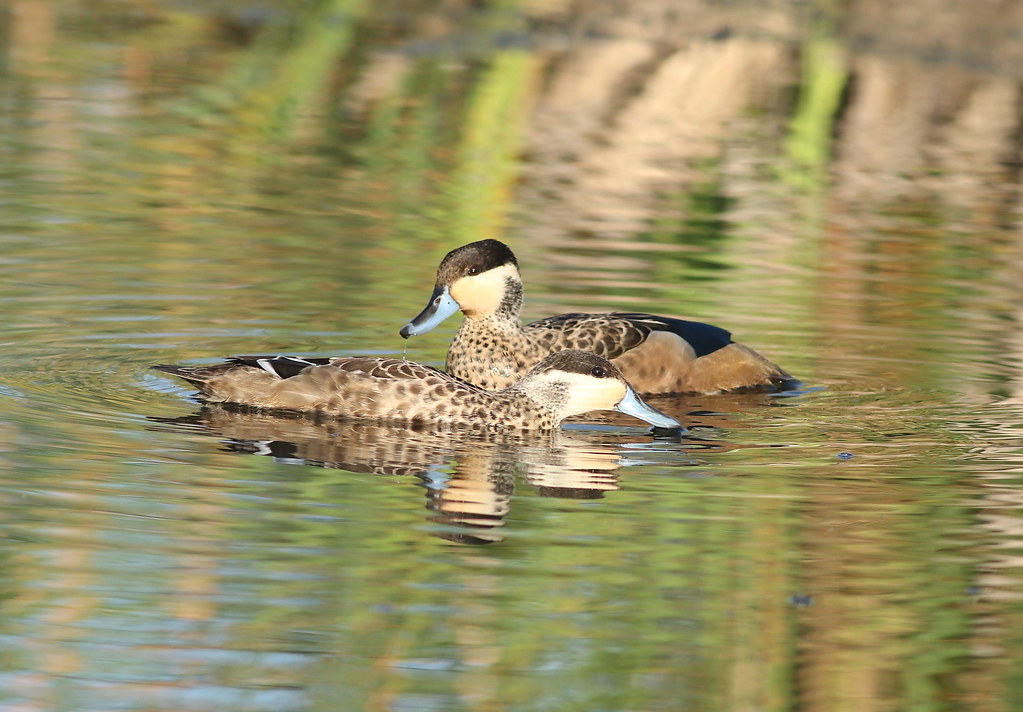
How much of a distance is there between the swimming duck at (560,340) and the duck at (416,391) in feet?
3.10

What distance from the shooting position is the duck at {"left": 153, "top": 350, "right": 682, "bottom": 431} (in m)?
10.0

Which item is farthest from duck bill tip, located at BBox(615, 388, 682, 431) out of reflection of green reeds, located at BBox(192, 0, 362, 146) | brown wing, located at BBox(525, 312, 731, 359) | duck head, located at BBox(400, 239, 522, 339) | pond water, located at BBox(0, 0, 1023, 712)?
reflection of green reeds, located at BBox(192, 0, 362, 146)

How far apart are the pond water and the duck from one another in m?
0.18

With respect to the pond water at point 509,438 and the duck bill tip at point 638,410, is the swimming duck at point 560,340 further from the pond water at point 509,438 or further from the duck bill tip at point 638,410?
the duck bill tip at point 638,410

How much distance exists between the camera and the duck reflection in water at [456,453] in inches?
339

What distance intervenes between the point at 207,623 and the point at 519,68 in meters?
18.9

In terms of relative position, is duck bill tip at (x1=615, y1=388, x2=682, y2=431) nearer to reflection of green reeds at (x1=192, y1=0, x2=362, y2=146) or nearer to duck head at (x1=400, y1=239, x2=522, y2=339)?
duck head at (x1=400, y1=239, x2=522, y2=339)

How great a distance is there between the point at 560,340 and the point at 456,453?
219cm

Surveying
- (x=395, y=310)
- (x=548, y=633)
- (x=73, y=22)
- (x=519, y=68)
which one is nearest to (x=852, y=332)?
(x=395, y=310)

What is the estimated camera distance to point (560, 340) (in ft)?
37.9

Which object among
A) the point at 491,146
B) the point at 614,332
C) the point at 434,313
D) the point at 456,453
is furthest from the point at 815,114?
the point at 456,453

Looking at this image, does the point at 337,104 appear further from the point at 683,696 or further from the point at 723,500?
the point at 683,696

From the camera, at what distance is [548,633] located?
6.55 m

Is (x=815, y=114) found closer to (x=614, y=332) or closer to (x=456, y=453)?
(x=614, y=332)
